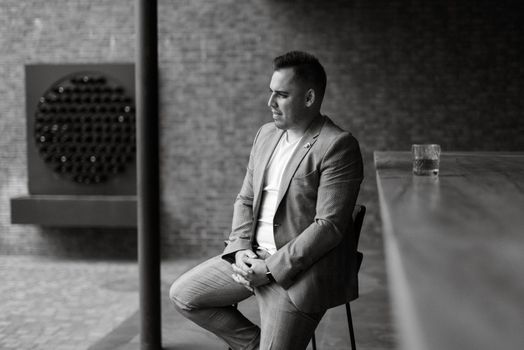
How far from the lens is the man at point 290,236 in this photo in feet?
7.27

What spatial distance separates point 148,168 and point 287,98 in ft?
4.36

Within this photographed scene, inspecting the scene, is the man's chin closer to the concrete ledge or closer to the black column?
the black column

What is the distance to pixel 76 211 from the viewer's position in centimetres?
603

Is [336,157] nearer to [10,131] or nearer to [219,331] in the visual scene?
[219,331]

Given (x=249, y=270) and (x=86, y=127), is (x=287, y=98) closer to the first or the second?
(x=249, y=270)

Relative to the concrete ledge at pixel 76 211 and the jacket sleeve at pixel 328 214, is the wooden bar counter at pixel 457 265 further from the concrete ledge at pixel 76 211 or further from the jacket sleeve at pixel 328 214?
the concrete ledge at pixel 76 211

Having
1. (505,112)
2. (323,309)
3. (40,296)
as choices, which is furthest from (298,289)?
(505,112)

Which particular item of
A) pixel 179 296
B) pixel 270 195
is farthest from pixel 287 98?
pixel 179 296

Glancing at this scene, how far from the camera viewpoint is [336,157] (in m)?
2.34

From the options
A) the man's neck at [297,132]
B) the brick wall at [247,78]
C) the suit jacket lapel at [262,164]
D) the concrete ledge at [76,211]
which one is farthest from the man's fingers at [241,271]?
the brick wall at [247,78]

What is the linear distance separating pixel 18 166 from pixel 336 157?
16.4 ft

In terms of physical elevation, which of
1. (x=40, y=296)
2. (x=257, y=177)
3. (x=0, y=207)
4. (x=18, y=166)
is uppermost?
(x=257, y=177)

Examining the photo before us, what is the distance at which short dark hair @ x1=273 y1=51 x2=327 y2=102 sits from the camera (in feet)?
7.89

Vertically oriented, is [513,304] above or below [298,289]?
above
